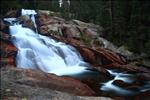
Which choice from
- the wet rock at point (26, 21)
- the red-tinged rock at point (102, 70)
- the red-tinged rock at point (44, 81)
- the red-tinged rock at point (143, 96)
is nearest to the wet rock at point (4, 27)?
the wet rock at point (26, 21)

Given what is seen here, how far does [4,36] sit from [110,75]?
9767mm

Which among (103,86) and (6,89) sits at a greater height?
(6,89)

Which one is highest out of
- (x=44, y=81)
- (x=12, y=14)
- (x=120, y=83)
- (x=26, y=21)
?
(x=12, y=14)

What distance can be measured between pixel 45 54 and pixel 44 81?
862 cm

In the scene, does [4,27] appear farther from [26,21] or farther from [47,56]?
[47,56]

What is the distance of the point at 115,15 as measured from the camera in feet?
112

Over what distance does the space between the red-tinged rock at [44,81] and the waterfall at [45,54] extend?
14.8 ft

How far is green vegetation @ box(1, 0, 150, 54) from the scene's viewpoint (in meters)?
30.0

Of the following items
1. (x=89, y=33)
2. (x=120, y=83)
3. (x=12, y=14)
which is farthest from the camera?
(x=12, y=14)

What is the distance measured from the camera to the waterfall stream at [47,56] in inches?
955

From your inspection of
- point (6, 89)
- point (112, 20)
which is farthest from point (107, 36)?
point (6, 89)

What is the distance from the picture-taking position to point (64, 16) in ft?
112

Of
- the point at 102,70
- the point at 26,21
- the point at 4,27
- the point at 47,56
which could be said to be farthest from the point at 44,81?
the point at 26,21

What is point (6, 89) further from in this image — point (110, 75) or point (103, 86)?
point (110, 75)
